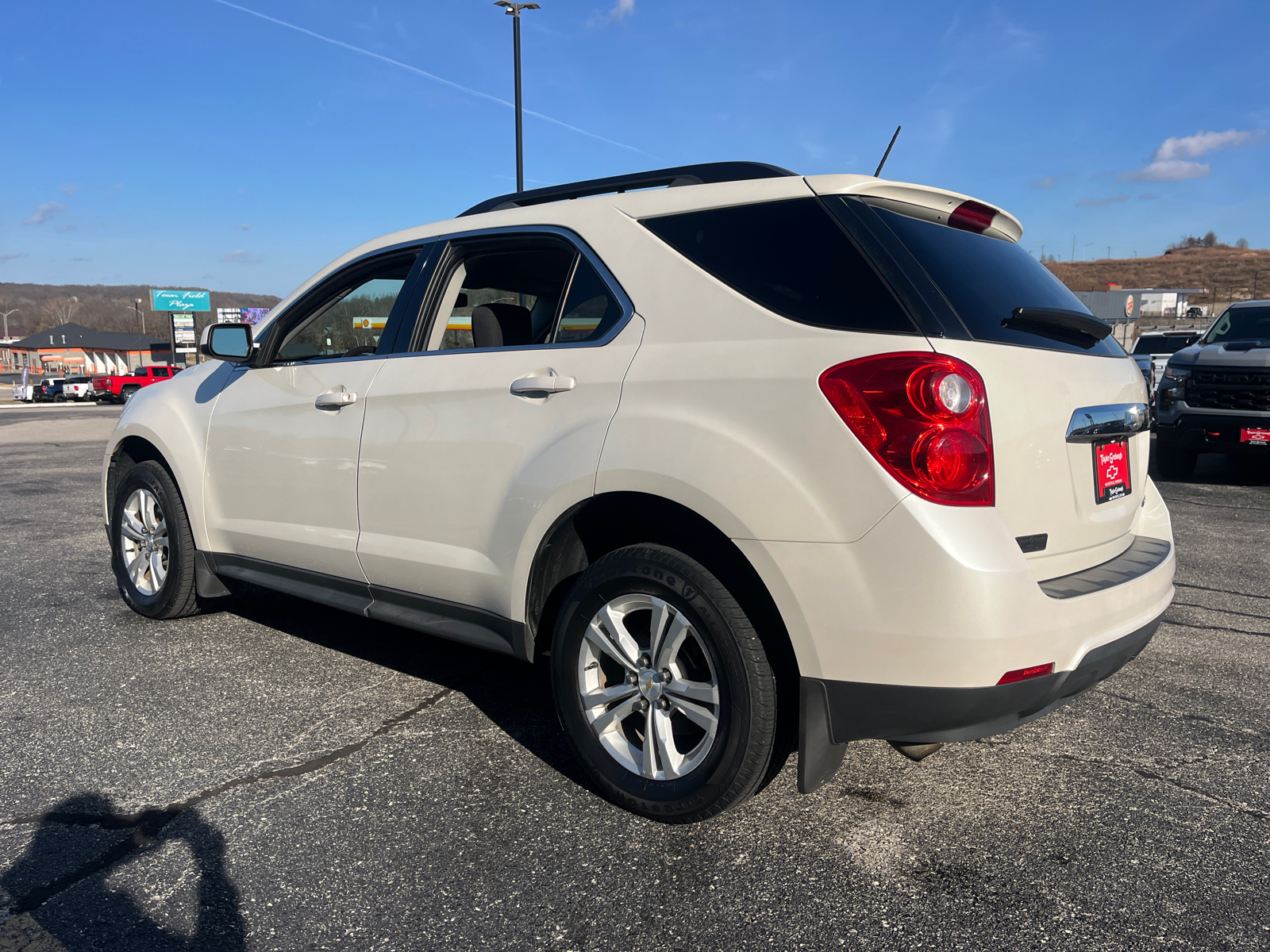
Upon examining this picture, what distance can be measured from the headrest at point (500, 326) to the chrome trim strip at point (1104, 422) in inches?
71.5

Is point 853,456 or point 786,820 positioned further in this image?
point 786,820

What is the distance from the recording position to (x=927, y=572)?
216 cm

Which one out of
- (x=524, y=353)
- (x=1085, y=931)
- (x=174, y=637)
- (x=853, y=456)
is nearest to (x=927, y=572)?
(x=853, y=456)

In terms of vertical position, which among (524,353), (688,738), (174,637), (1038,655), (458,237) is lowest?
(174,637)

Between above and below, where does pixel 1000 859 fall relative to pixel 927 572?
below

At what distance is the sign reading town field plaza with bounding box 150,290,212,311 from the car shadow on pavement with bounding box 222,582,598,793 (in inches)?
3978

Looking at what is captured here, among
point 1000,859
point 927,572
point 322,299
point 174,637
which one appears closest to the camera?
point 927,572

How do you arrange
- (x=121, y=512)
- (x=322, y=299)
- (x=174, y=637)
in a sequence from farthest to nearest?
(x=121, y=512) < (x=174, y=637) < (x=322, y=299)

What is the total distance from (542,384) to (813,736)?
4.32 ft

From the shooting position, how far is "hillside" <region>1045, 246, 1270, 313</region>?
117m

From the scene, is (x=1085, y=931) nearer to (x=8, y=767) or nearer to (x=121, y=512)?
(x=8, y=767)

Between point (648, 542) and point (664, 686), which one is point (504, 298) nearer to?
point (648, 542)

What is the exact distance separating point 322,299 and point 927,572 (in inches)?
118

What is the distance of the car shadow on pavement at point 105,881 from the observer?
7.04ft
